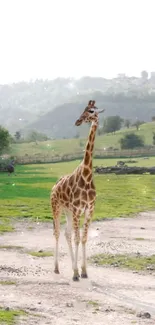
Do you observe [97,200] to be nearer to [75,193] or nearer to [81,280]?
[75,193]

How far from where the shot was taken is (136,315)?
538 inches

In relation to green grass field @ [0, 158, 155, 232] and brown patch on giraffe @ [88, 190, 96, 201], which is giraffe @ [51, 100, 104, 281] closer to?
brown patch on giraffe @ [88, 190, 96, 201]

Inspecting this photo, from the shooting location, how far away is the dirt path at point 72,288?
44.2ft

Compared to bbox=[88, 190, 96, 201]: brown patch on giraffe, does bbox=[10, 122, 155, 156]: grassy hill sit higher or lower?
lower

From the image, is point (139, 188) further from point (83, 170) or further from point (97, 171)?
point (83, 170)

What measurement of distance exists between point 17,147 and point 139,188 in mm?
119437

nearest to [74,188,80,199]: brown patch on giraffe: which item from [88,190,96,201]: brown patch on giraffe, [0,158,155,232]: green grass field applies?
[88,190,96,201]: brown patch on giraffe

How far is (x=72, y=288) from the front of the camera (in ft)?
53.0

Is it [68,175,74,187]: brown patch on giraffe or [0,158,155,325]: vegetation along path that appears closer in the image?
[0,158,155,325]: vegetation along path

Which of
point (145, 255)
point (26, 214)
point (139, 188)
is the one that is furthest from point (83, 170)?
point (139, 188)

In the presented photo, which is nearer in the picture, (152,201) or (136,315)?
(136,315)

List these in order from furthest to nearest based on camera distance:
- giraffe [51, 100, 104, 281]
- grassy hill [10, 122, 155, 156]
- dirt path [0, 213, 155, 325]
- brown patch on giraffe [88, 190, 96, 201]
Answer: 1. grassy hill [10, 122, 155, 156]
2. brown patch on giraffe [88, 190, 96, 201]
3. giraffe [51, 100, 104, 281]
4. dirt path [0, 213, 155, 325]

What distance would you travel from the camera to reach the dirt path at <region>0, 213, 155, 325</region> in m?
13.5

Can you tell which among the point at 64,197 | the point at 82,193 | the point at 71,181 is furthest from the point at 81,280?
the point at 71,181
